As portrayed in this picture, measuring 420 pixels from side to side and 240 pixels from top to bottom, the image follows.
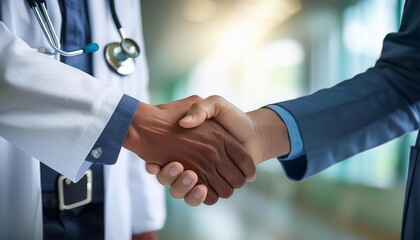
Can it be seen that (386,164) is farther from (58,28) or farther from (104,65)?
(58,28)

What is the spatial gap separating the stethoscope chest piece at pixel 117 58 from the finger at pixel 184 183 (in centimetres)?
31

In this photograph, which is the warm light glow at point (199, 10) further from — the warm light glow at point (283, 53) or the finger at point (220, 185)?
the finger at point (220, 185)

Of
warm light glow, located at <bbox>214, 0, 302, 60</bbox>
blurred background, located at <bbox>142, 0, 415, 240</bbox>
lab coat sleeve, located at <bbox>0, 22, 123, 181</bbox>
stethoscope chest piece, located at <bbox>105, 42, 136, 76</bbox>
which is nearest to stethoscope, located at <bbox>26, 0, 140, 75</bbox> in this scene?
stethoscope chest piece, located at <bbox>105, 42, 136, 76</bbox>

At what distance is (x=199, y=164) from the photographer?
75cm

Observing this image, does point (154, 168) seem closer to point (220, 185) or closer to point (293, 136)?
point (220, 185)

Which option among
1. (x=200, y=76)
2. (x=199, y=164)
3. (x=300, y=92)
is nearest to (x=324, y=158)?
(x=199, y=164)

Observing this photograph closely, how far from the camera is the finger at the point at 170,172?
2.35 ft

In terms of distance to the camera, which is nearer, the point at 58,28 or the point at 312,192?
the point at 58,28

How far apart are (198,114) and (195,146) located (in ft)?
0.24

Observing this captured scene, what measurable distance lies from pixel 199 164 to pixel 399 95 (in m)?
0.53

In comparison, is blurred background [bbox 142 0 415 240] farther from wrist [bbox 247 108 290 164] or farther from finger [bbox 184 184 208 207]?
finger [bbox 184 184 208 207]

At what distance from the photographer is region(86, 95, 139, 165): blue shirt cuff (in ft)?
1.98

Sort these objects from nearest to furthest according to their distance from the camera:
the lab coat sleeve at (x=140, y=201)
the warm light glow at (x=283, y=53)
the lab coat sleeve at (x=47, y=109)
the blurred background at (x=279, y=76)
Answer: the lab coat sleeve at (x=47, y=109), the lab coat sleeve at (x=140, y=201), the blurred background at (x=279, y=76), the warm light glow at (x=283, y=53)

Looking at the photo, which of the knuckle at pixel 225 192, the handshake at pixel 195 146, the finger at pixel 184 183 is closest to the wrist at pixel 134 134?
the handshake at pixel 195 146
